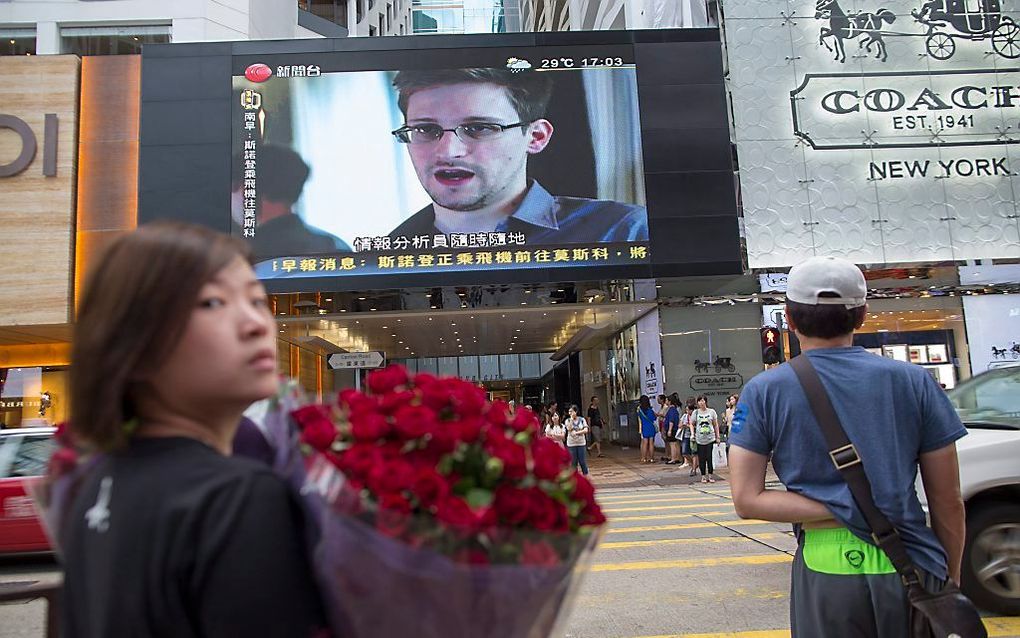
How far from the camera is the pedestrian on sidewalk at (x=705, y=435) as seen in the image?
14.3 metres

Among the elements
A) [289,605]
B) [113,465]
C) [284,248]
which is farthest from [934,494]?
[284,248]

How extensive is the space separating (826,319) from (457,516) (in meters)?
1.78

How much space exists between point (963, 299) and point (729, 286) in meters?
6.58

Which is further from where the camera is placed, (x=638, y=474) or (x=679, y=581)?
(x=638, y=474)

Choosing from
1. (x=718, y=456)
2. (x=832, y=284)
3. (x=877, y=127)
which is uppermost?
(x=877, y=127)

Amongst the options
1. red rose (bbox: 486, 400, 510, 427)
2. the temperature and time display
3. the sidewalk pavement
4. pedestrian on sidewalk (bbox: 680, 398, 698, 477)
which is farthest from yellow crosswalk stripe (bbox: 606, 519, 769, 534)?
the temperature and time display

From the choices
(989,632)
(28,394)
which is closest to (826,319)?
(989,632)

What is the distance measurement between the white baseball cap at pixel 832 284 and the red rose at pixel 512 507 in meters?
1.62

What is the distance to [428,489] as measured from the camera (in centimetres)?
100

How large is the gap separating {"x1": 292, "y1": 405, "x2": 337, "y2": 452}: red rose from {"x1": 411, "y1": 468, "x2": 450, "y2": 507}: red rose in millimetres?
158

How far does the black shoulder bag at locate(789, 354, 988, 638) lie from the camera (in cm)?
207

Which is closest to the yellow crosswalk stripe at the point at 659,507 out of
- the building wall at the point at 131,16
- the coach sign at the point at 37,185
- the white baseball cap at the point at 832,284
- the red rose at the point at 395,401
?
the white baseball cap at the point at 832,284

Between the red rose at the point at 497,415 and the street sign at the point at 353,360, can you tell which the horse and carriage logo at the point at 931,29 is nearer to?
the street sign at the point at 353,360

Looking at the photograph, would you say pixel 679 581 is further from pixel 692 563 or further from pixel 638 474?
pixel 638 474
